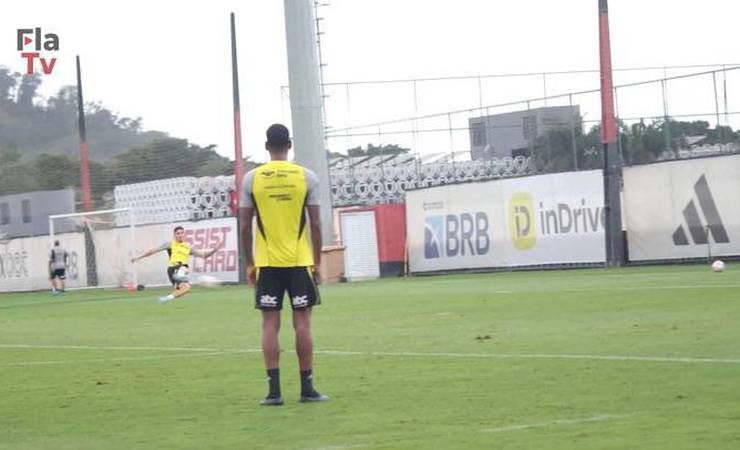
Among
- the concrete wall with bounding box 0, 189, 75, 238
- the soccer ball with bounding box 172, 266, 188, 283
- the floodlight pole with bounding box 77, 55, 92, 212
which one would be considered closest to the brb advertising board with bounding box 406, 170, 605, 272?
the soccer ball with bounding box 172, 266, 188, 283

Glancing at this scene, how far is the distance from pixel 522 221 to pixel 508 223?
2.20 ft

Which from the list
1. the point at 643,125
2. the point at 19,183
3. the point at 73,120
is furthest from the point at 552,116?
the point at 73,120

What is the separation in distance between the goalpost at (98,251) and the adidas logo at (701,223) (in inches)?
904

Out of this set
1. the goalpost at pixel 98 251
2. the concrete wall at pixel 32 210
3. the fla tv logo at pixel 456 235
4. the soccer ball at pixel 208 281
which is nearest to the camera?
the fla tv logo at pixel 456 235

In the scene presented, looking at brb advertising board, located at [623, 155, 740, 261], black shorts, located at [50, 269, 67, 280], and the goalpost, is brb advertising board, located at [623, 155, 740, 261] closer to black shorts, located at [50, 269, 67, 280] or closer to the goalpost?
black shorts, located at [50, 269, 67, 280]

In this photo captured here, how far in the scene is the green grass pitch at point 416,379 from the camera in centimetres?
1009

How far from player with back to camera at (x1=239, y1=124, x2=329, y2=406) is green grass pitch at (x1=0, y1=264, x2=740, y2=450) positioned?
400 mm

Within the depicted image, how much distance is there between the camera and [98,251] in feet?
196

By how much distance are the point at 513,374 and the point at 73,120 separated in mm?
96311

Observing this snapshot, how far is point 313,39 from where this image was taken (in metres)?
46.4

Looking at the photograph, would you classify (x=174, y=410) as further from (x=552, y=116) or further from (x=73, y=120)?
(x=73, y=120)

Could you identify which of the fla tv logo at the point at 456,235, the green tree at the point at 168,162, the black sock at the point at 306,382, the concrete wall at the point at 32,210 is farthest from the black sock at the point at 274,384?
the green tree at the point at 168,162

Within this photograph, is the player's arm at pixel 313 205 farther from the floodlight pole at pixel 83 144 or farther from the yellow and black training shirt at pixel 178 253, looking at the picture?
the floodlight pole at pixel 83 144

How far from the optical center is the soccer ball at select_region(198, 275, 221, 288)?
50344mm
